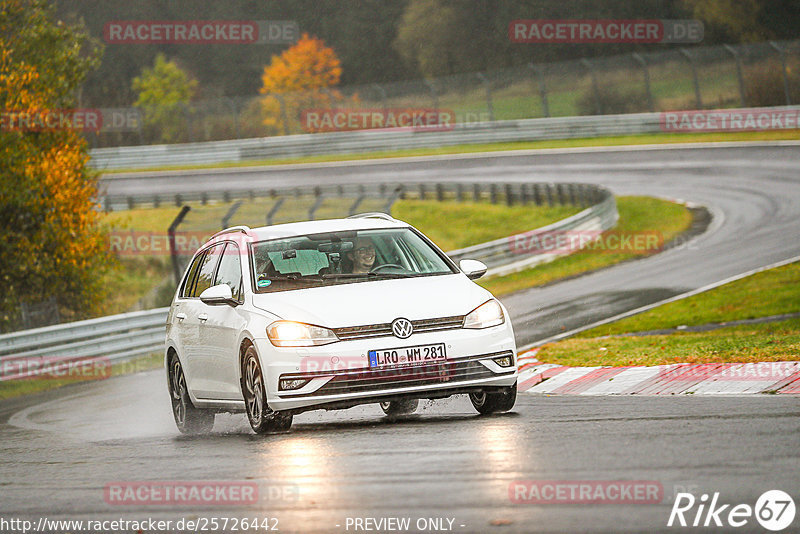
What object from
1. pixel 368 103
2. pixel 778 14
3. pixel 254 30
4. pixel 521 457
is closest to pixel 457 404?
pixel 521 457

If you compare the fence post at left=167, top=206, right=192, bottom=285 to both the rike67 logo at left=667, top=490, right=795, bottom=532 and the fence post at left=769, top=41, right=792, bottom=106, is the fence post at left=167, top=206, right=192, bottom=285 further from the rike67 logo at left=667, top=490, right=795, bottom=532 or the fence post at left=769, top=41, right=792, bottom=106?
the fence post at left=769, top=41, right=792, bottom=106

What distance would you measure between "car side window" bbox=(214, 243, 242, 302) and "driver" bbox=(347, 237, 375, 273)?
0.91 m

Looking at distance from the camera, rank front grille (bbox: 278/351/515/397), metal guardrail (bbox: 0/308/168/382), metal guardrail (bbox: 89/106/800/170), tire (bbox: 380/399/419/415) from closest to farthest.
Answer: front grille (bbox: 278/351/515/397) < tire (bbox: 380/399/419/415) < metal guardrail (bbox: 0/308/168/382) < metal guardrail (bbox: 89/106/800/170)

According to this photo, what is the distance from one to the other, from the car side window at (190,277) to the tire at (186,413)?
61cm

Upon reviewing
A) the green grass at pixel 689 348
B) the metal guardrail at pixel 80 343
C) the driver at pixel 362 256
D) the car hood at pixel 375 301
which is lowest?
the metal guardrail at pixel 80 343

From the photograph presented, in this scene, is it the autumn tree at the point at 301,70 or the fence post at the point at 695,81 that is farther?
the autumn tree at the point at 301,70

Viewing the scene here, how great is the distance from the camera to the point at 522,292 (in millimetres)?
23203

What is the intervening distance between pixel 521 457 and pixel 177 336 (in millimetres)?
4656

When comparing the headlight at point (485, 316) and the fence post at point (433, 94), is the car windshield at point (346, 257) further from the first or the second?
the fence post at point (433, 94)

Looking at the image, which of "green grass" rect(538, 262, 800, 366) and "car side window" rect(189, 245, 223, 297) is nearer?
"car side window" rect(189, 245, 223, 297)

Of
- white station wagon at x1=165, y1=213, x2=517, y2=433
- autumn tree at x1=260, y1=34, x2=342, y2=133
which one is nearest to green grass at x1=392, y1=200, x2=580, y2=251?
white station wagon at x1=165, y1=213, x2=517, y2=433

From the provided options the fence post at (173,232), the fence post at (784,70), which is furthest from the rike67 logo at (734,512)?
the fence post at (784,70)

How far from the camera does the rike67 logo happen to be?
494cm

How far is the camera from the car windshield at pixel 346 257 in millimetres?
9406
